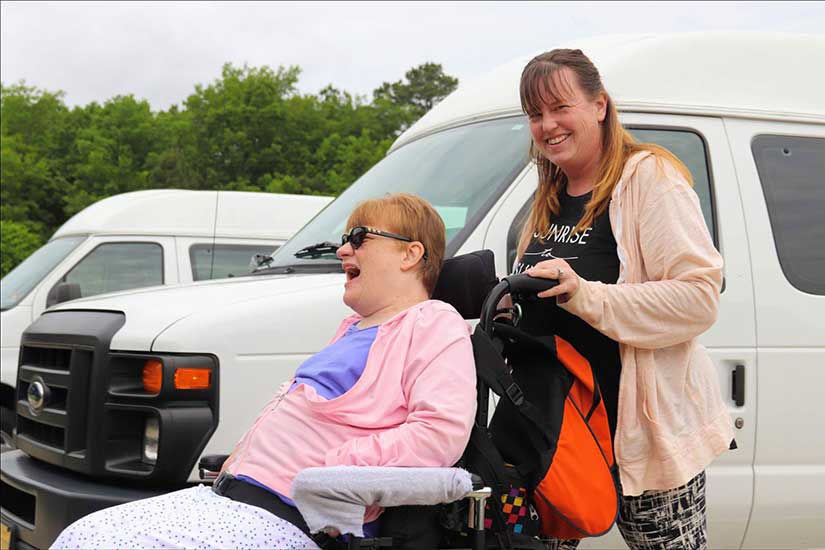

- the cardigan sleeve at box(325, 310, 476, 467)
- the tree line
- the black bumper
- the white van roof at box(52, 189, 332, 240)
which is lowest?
the black bumper

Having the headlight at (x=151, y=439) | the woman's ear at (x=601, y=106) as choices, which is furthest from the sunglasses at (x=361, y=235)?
the headlight at (x=151, y=439)

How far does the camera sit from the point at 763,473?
4.38 meters

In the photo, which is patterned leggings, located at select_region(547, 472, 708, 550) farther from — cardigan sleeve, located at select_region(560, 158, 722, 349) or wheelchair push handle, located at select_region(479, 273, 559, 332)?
wheelchair push handle, located at select_region(479, 273, 559, 332)

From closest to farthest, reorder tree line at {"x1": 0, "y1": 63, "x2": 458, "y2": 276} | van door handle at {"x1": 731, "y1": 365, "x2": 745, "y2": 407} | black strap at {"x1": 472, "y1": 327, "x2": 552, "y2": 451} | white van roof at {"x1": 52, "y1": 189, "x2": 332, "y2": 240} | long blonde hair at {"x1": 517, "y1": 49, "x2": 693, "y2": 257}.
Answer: black strap at {"x1": 472, "y1": 327, "x2": 552, "y2": 451}, long blonde hair at {"x1": 517, "y1": 49, "x2": 693, "y2": 257}, van door handle at {"x1": 731, "y1": 365, "x2": 745, "y2": 407}, white van roof at {"x1": 52, "y1": 189, "x2": 332, "y2": 240}, tree line at {"x1": 0, "y1": 63, "x2": 458, "y2": 276}

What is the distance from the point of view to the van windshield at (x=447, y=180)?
177 inches

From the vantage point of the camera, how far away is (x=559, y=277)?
2.66 m

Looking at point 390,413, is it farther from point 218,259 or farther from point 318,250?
point 218,259

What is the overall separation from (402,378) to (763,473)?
229cm

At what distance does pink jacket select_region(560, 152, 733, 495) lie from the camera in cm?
272

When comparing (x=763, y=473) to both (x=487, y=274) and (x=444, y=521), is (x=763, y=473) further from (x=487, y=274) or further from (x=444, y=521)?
(x=444, y=521)

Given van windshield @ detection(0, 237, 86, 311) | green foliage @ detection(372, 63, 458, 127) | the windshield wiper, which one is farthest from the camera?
green foliage @ detection(372, 63, 458, 127)

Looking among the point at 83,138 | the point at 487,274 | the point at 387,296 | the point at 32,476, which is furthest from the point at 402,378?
the point at 83,138

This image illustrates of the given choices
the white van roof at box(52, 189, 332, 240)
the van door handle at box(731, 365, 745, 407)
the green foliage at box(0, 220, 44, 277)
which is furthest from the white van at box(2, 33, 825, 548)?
the green foliage at box(0, 220, 44, 277)

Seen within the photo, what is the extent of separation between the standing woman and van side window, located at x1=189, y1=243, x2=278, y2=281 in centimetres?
720
